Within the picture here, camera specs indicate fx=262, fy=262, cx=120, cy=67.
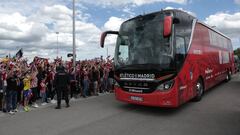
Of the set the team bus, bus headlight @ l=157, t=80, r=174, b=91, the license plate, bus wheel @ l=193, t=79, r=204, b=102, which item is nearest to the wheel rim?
bus wheel @ l=193, t=79, r=204, b=102

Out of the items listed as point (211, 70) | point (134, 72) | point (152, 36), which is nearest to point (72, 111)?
point (134, 72)

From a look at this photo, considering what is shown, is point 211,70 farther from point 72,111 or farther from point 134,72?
point 72,111

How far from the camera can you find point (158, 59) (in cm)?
839

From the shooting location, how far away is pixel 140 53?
886cm

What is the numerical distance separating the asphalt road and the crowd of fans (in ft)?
3.01

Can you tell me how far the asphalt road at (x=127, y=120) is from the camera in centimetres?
679

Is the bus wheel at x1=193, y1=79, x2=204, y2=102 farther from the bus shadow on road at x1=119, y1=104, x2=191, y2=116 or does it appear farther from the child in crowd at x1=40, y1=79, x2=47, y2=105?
the child in crowd at x1=40, y1=79, x2=47, y2=105

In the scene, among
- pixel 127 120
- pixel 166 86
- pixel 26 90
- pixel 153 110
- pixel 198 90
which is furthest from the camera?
pixel 198 90

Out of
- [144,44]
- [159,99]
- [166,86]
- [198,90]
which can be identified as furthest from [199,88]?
[144,44]

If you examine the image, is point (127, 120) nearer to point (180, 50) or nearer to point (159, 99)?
point (159, 99)

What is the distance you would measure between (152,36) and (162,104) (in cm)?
227

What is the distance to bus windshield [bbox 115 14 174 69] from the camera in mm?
8383

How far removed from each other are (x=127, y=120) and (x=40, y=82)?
5.20 meters

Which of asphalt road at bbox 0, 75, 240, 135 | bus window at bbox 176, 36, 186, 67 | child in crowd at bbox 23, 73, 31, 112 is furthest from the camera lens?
child in crowd at bbox 23, 73, 31, 112
